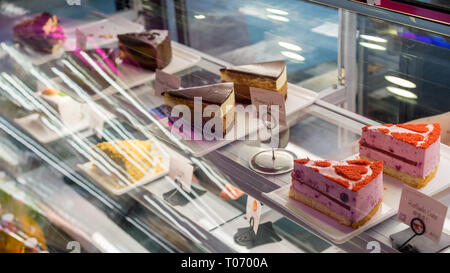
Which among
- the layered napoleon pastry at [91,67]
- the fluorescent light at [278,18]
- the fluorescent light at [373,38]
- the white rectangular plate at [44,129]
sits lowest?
the white rectangular plate at [44,129]

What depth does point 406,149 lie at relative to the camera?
2191 millimetres

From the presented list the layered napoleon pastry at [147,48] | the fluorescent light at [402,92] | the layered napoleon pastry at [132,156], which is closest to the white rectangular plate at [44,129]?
the layered napoleon pastry at [132,156]

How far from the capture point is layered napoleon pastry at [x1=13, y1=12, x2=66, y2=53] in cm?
336

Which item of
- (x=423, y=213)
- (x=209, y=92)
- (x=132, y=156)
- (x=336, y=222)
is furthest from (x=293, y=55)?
(x=423, y=213)

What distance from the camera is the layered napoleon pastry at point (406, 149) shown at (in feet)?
7.00

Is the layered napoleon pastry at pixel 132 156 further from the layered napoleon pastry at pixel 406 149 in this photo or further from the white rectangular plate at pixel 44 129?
the layered napoleon pastry at pixel 406 149

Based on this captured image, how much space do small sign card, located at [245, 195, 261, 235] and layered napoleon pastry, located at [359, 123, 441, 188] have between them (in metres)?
0.51

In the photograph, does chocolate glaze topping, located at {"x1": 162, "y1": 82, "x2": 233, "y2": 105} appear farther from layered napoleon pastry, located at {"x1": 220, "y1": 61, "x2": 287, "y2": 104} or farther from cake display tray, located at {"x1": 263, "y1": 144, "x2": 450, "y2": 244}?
cake display tray, located at {"x1": 263, "y1": 144, "x2": 450, "y2": 244}

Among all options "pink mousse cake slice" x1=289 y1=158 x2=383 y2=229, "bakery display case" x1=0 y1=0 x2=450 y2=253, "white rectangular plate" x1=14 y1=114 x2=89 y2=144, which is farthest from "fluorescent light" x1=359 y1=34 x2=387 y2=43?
"white rectangular plate" x1=14 y1=114 x2=89 y2=144

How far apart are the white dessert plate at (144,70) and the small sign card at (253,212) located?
1.06m

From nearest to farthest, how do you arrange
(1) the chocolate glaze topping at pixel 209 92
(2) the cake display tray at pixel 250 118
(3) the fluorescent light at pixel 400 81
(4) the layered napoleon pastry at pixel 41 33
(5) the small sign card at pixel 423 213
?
(5) the small sign card at pixel 423 213, (2) the cake display tray at pixel 250 118, (3) the fluorescent light at pixel 400 81, (1) the chocolate glaze topping at pixel 209 92, (4) the layered napoleon pastry at pixel 41 33

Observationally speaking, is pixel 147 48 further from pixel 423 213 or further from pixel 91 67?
pixel 423 213

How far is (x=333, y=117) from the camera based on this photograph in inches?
98.0

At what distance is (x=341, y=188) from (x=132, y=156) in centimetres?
76
